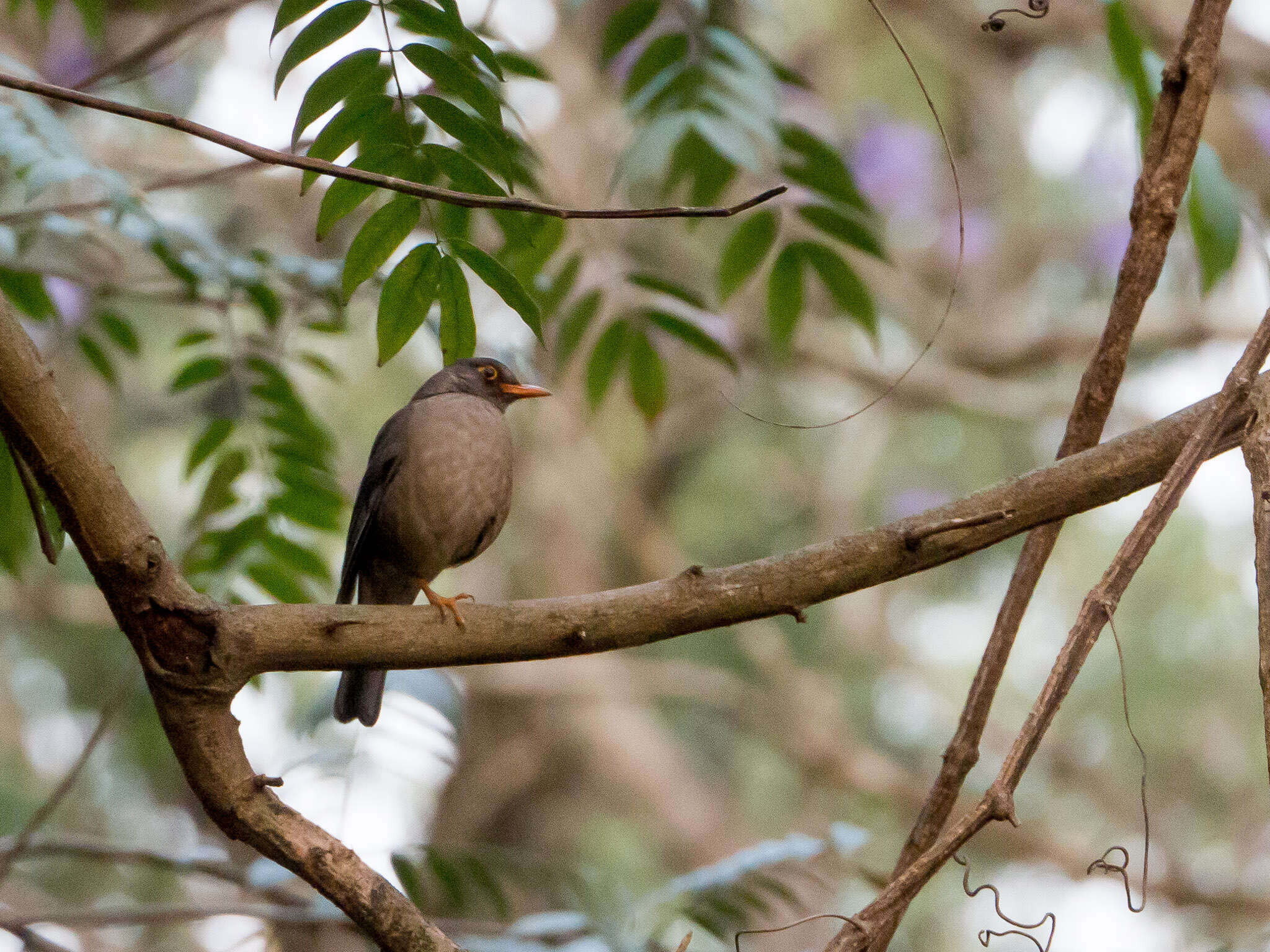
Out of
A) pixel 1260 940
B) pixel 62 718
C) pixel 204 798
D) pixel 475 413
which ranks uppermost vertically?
pixel 62 718

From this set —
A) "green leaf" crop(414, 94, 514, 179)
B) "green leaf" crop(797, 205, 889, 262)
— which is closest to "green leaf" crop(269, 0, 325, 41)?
"green leaf" crop(414, 94, 514, 179)

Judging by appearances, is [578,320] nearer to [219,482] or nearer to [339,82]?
[219,482]

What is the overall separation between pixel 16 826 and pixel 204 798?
4.30m

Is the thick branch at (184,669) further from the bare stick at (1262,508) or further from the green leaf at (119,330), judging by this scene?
the green leaf at (119,330)

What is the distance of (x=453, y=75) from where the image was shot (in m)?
2.66

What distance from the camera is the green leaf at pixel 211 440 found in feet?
12.9

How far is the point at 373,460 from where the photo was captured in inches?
152

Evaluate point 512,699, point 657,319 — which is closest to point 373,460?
point 657,319

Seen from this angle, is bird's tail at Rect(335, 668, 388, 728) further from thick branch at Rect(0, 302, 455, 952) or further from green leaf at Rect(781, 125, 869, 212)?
green leaf at Rect(781, 125, 869, 212)

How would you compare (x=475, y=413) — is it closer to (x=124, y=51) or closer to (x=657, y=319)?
(x=657, y=319)

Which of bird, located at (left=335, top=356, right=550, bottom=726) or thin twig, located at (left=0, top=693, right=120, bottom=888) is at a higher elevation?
bird, located at (left=335, top=356, right=550, bottom=726)

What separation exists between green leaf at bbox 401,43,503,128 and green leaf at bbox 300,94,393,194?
11cm

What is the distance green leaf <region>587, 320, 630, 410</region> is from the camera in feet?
12.8

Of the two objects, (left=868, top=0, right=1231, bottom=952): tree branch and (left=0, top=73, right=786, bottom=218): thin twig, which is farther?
(left=868, top=0, right=1231, bottom=952): tree branch
